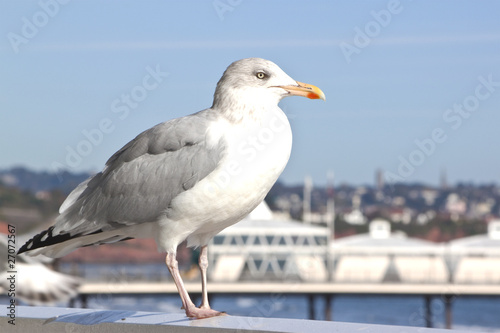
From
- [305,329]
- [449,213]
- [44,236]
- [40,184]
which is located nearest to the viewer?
[305,329]

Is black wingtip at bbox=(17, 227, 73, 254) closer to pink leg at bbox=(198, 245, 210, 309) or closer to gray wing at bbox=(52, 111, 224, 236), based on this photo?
gray wing at bbox=(52, 111, 224, 236)

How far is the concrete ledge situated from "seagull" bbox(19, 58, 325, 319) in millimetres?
243

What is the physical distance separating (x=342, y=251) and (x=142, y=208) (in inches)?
1958

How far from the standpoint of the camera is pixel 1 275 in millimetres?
6086

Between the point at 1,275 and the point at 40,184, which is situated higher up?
the point at 40,184

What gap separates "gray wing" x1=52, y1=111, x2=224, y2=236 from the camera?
5.03m

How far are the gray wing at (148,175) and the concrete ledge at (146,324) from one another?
0.53 meters

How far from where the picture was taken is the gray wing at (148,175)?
503 cm

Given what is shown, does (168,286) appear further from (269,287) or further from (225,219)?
(225,219)

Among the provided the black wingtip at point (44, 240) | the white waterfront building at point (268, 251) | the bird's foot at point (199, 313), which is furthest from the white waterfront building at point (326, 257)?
the bird's foot at point (199, 313)

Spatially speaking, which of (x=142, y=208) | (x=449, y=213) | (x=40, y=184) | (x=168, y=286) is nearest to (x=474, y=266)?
(x=168, y=286)

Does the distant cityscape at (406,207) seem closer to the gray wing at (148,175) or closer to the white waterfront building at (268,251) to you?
the white waterfront building at (268,251)

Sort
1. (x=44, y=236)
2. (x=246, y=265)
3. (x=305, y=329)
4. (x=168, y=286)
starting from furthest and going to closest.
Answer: (x=246, y=265) → (x=168, y=286) → (x=44, y=236) → (x=305, y=329)

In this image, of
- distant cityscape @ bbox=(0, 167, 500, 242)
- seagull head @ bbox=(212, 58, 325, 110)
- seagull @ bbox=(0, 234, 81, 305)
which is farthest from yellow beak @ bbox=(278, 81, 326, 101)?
distant cityscape @ bbox=(0, 167, 500, 242)
